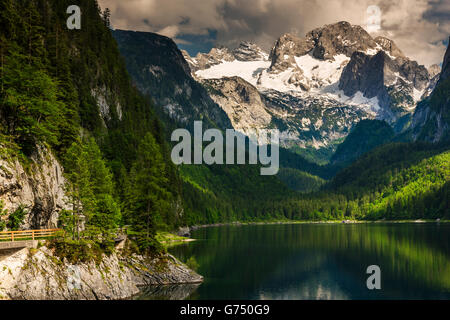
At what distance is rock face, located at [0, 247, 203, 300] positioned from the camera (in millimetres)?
49344

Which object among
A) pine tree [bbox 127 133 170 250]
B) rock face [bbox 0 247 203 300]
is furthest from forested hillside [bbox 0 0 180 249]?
rock face [bbox 0 247 203 300]

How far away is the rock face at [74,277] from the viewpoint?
162 feet

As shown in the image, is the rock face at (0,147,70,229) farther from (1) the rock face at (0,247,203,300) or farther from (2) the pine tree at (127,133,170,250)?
(2) the pine tree at (127,133,170,250)

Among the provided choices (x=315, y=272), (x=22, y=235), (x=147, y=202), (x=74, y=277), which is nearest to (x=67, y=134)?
(x=147, y=202)

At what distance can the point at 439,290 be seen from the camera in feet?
253

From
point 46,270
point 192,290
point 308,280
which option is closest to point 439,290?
point 308,280

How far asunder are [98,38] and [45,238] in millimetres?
120473

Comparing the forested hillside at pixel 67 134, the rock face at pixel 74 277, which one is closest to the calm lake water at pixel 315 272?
the rock face at pixel 74 277

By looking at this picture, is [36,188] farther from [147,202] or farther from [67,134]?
[147,202]

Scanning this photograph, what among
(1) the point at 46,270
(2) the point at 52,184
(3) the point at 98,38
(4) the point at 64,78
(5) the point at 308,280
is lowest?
(5) the point at 308,280

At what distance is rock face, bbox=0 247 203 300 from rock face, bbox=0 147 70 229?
8.52 m

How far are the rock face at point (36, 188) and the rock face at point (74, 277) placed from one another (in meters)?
8.52

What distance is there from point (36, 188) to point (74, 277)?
47.5 feet
